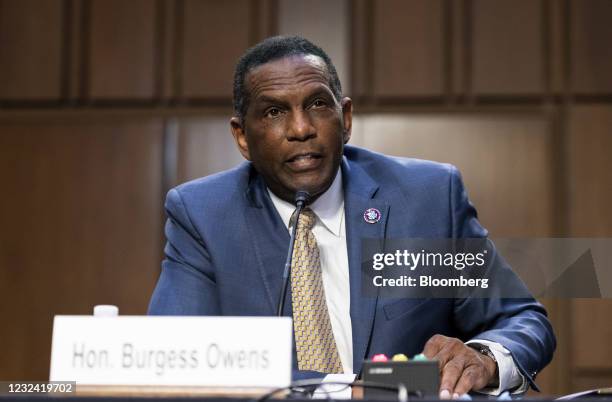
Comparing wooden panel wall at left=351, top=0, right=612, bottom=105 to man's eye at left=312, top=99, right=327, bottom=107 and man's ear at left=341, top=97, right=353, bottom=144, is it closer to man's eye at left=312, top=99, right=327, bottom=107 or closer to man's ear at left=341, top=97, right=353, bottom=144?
man's ear at left=341, top=97, right=353, bottom=144

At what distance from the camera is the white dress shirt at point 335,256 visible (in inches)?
81.0

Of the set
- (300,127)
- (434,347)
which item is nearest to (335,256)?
(300,127)

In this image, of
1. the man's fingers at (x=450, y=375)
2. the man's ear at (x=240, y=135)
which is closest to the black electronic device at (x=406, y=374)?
the man's fingers at (x=450, y=375)

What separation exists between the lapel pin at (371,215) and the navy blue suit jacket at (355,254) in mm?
11

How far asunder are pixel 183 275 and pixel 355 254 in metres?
0.42

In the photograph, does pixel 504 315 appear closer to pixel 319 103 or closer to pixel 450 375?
pixel 450 375

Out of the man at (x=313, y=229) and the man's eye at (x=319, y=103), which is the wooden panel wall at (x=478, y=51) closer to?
the man at (x=313, y=229)

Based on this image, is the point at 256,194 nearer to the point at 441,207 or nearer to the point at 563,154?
the point at 441,207

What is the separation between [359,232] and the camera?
2.13 meters

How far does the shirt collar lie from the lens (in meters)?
2.20

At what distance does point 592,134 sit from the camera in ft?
11.5

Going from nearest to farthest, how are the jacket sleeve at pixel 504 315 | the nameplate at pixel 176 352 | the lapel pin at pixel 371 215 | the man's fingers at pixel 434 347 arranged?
1. the nameplate at pixel 176 352
2. the man's fingers at pixel 434 347
3. the jacket sleeve at pixel 504 315
4. the lapel pin at pixel 371 215

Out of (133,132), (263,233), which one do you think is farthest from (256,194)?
(133,132)

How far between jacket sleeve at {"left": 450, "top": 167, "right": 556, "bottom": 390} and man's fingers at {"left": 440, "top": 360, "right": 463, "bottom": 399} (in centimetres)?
21
